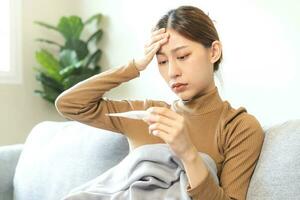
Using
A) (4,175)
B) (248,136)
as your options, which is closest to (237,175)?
(248,136)

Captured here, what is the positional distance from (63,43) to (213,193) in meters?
2.71

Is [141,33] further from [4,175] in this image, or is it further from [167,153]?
[167,153]

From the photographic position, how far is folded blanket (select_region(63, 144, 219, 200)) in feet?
3.61

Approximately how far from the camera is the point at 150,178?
3.63ft

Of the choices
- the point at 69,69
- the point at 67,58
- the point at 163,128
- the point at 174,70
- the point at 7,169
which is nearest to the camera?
the point at 163,128

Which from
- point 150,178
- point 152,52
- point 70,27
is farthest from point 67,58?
point 150,178

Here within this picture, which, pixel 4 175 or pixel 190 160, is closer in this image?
pixel 190 160

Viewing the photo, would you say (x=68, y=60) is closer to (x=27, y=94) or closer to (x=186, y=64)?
(x=27, y=94)

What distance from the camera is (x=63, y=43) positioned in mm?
3531

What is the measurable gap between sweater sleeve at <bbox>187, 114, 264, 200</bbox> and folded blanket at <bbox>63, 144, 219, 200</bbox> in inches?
1.7

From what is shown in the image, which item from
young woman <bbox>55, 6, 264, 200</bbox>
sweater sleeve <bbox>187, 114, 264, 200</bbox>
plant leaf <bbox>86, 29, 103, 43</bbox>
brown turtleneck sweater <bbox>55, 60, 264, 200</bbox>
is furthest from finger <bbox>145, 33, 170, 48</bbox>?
plant leaf <bbox>86, 29, 103, 43</bbox>

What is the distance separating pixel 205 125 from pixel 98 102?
1.23ft

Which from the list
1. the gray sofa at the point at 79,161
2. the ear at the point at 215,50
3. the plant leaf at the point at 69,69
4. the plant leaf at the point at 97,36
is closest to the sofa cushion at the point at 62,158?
the gray sofa at the point at 79,161

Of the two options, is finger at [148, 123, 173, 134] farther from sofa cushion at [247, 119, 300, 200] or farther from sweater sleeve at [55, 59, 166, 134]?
sweater sleeve at [55, 59, 166, 134]
